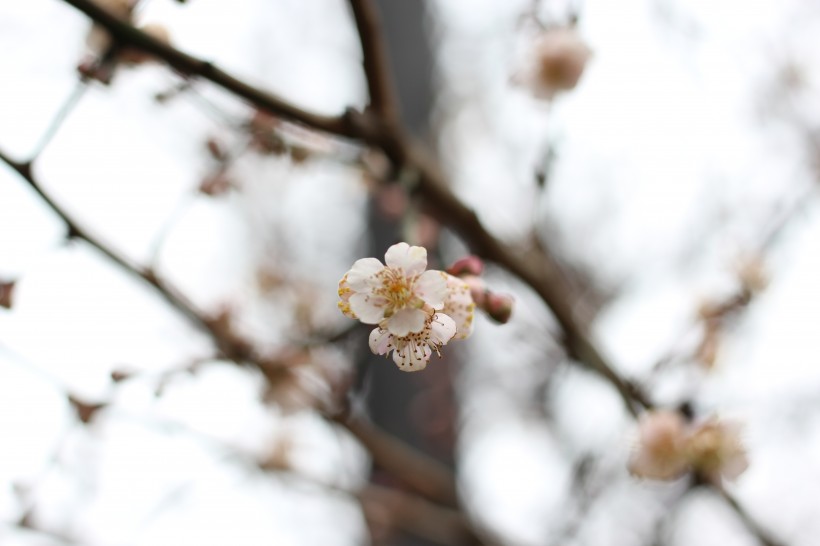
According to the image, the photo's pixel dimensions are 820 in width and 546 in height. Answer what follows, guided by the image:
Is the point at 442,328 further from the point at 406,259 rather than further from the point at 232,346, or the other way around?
the point at 232,346

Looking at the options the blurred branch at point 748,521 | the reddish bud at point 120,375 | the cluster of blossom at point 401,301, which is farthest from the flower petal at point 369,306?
the blurred branch at point 748,521

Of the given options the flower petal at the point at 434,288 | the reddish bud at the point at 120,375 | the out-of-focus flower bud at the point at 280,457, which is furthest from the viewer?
the out-of-focus flower bud at the point at 280,457

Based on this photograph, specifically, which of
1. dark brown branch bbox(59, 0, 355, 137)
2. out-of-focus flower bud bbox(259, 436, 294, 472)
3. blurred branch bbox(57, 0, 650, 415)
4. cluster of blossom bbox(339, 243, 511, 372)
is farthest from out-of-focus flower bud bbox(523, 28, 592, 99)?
out-of-focus flower bud bbox(259, 436, 294, 472)

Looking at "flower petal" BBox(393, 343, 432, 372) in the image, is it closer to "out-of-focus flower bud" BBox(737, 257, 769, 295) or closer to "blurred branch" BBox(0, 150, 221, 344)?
"blurred branch" BBox(0, 150, 221, 344)

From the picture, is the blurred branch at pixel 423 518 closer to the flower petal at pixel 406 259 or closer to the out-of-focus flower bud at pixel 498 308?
the out-of-focus flower bud at pixel 498 308

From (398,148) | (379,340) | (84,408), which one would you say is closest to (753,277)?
(398,148)

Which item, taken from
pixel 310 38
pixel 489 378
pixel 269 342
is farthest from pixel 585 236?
pixel 269 342
